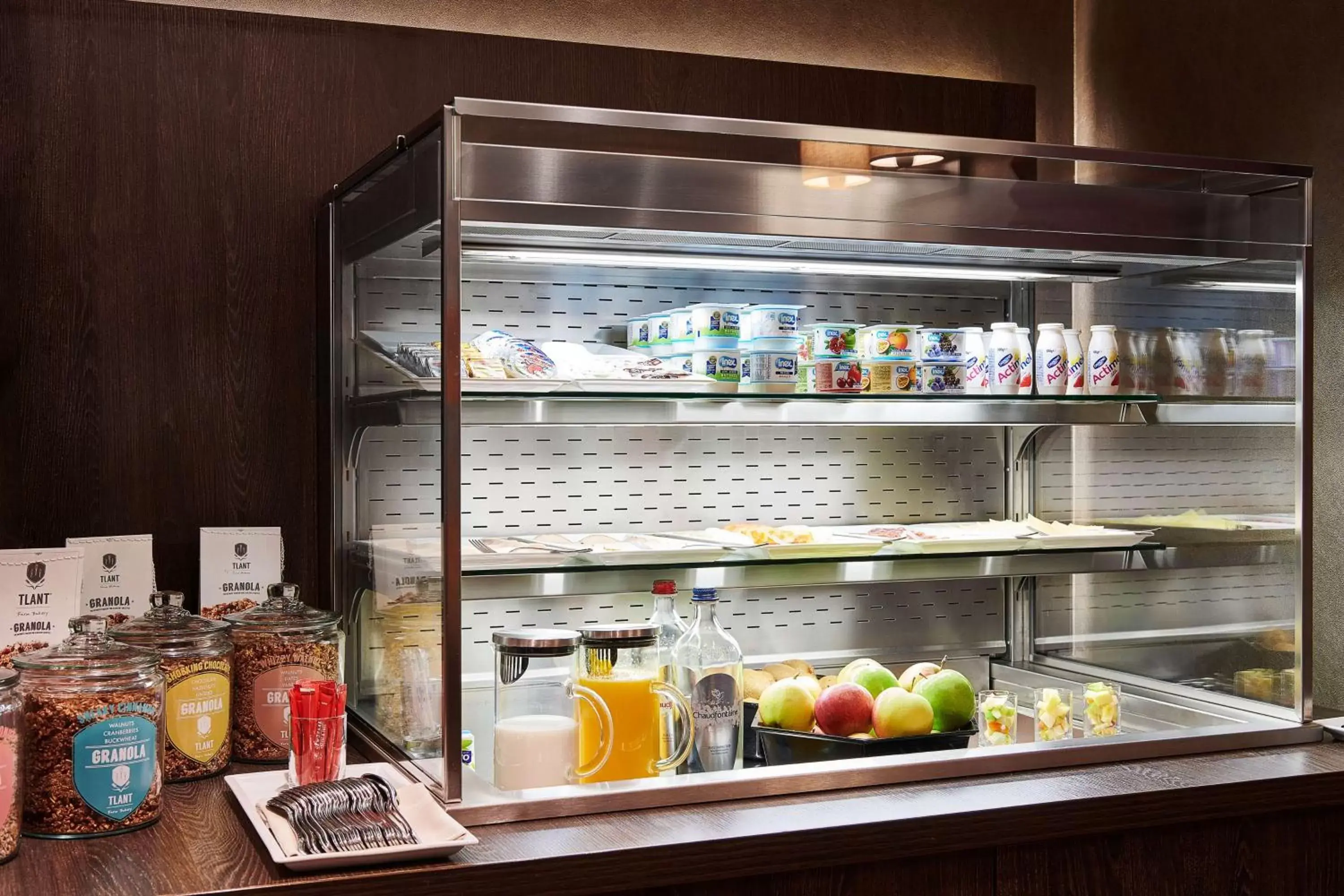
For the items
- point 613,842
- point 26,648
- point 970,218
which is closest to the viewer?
point 613,842

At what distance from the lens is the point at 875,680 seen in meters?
2.45

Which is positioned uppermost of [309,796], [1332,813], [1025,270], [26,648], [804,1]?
[804,1]

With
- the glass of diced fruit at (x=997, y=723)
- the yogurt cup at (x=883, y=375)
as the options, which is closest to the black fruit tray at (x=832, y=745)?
the glass of diced fruit at (x=997, y=723)

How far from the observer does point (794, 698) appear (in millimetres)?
2305

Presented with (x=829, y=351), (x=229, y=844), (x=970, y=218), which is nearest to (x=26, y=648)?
(x=229, y=844)

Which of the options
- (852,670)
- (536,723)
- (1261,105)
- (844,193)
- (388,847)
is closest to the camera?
(388,847)

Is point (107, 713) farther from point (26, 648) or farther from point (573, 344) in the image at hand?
point (573, 344)

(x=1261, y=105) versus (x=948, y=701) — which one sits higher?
(x=1261, y=105)

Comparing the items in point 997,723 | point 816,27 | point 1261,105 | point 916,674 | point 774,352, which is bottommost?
point 997,723

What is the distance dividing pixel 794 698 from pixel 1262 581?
95 cm

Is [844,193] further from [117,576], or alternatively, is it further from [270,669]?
[117,576]

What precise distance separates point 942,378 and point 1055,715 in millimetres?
720

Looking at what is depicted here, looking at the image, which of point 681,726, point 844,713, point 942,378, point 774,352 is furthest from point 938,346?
point 681,726

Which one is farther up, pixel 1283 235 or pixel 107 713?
pixel 1283 235
